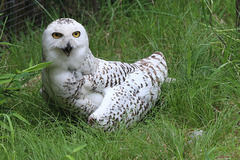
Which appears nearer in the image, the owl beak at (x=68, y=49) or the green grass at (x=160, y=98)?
the green grass at (x=160, y=98)

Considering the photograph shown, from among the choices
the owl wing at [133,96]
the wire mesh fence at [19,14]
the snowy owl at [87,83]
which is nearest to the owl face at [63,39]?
the snowy owl at [87,83]

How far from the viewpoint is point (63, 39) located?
291 centimetres

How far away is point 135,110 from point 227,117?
75cm

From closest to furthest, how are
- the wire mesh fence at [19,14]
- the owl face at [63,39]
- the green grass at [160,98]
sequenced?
the green grass at [160,98], the owl face at [63,39], the wire mesh fence at [19,14]

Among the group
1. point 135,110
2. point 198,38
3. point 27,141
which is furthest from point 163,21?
point 27,141

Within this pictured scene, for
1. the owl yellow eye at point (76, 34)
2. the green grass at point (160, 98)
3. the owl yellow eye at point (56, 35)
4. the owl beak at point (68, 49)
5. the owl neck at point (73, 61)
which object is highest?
the owl yellow eye at point (56, 35)

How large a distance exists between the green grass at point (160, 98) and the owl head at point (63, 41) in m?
0.54

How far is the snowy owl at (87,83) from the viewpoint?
2.96 m

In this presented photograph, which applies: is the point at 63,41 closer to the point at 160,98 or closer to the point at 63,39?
the point at 63,39

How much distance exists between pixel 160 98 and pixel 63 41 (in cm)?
115

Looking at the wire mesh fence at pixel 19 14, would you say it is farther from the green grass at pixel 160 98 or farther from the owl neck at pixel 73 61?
the owl neck at pixel 73 61

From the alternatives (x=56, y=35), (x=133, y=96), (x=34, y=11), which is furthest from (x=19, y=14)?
(x=133, y=96)

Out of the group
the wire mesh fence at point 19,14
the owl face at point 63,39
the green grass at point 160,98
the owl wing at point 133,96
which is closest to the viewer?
the green grass at point 160,98

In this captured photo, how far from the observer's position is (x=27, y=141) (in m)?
2.90
